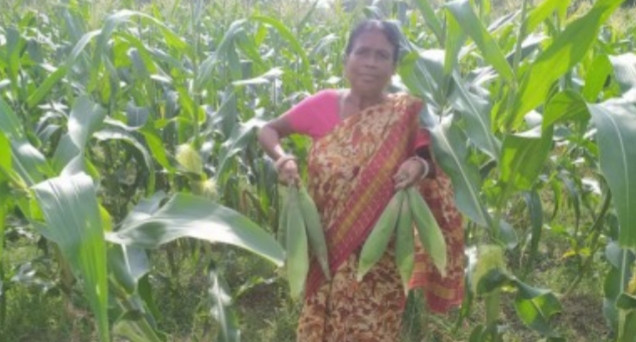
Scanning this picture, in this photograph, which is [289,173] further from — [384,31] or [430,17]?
[430,17]

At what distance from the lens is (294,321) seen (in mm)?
3115

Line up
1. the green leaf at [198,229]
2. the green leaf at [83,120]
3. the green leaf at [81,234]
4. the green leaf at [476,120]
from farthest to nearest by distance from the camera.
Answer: the green leaf at [476,120]
the green leaf at [83,120]
the green leaf at [198,229]
the green leaf at [81,234]

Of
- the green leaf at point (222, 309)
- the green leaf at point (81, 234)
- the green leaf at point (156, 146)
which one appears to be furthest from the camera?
the green leaf at point (156, 146)

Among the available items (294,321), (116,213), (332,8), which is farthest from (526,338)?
(332,8)

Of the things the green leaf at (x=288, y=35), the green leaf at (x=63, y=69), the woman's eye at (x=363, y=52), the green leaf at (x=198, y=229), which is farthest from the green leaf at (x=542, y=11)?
the green leaf at (x=63, y=69)

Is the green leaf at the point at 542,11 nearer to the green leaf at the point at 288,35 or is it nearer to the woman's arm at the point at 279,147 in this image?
the woman's arm at the point at 279,147

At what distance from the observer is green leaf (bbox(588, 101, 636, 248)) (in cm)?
141

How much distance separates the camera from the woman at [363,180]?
2086 mm

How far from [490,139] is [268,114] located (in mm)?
1974

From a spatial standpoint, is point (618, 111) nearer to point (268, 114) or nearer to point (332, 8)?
point (268, 114)

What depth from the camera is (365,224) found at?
215 cm

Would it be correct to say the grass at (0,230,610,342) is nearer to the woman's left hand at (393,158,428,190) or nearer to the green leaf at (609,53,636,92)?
the woman's left hand at (393,158,428,190)

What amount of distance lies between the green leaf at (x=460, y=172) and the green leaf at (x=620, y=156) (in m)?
0.46

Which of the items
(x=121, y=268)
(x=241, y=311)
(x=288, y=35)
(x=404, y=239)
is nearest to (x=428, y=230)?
(x=404, y=239)
